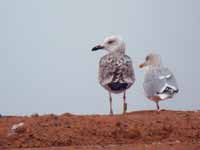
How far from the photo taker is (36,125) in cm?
746

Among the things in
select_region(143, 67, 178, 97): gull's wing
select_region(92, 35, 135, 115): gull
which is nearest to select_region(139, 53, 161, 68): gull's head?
select_region(143, 67, 178, 97): gull's wing

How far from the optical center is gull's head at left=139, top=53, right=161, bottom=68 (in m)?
12.0

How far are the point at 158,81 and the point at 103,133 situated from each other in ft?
11.3

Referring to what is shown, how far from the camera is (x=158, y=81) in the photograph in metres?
10.3

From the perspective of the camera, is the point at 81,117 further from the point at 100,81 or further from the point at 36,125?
the point at 100,81

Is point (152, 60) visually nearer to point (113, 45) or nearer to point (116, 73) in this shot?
point (113, 45)

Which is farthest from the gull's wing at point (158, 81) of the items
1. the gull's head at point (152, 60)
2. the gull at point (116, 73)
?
the gull's head at point (152, 60)

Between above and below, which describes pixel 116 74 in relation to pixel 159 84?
above

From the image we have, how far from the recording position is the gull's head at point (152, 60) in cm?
1203

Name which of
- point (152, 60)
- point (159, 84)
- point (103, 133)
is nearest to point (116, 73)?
point (159, 84)

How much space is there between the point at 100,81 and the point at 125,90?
555mm

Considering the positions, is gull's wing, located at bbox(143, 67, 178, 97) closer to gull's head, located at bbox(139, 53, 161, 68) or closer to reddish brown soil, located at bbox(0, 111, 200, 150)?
gull's head, located at bbox(139, 53, 161, 68)

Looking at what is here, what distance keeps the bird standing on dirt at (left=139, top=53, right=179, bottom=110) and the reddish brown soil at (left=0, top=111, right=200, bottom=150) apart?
84.1 inches

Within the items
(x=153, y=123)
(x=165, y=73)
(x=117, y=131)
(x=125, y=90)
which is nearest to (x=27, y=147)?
(x=117, y=131)
